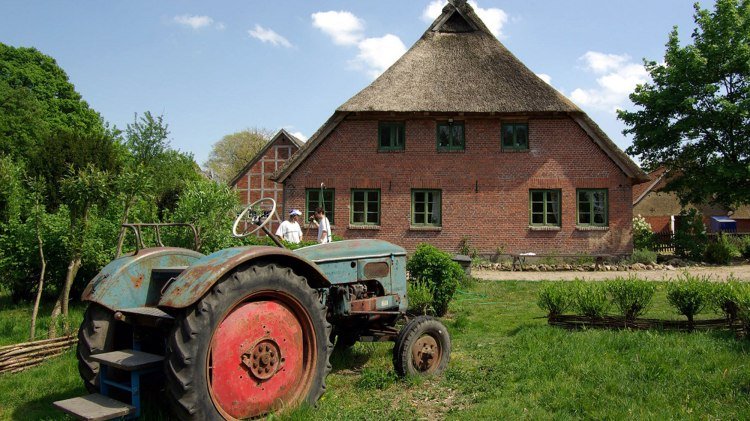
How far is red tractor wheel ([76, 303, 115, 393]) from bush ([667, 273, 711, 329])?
6388mm

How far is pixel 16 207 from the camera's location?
9562 mm

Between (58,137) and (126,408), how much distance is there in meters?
14.5

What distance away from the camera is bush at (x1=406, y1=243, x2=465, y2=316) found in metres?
9.00

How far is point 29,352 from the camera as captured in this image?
5.97 metres

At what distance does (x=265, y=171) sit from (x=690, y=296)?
2860 cm

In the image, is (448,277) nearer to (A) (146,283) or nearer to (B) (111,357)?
(A) (146,283)

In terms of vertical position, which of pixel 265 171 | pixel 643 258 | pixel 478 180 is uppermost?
pixel 265 171

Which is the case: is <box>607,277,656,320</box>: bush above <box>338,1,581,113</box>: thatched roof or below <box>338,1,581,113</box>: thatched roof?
below

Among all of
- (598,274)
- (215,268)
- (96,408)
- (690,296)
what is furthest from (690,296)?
(598,274)

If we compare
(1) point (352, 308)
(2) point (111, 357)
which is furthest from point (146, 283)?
(1) point (352, 308)

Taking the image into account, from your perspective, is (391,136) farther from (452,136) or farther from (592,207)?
(592,207)

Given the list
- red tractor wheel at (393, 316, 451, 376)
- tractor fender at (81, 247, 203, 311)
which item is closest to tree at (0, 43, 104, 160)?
tractor fender at (81, 247, 203, 311)

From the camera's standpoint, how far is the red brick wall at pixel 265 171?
109ft

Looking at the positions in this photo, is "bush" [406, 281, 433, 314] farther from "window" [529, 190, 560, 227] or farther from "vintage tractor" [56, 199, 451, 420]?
"window" [529, 190, 560, 227]
